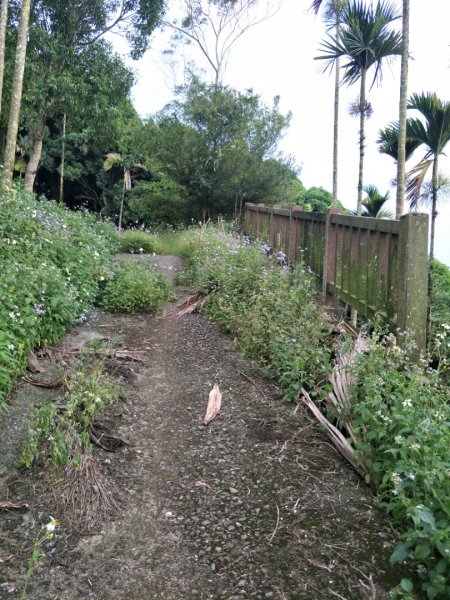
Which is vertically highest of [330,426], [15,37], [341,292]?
[15,37]

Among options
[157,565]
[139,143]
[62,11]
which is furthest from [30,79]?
[157,565]

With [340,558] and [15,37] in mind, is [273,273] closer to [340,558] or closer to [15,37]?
[340,558]

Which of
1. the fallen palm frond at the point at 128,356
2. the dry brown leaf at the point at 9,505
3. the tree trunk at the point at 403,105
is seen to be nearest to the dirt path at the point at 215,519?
the dry brown leaf at the point at 9,505

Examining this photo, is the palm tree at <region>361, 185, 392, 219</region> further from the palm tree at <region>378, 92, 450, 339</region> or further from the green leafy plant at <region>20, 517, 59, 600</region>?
the green leafy plant at <region>20, 517, 59, 600</region>

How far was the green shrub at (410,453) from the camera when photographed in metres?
2.32

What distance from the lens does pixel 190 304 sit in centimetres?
773

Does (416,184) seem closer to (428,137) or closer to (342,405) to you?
(428,137)

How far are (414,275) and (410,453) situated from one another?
1741 millimetres

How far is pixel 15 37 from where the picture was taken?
15203 millimetres

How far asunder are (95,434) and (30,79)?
47.3 feet

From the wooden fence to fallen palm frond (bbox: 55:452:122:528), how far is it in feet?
7.95

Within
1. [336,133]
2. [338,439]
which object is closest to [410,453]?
[338,439]

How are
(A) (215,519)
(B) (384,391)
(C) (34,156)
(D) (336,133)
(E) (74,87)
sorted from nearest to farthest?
(A) (215,519) → (B) (384,391) → (E) (74,87) → (C) (34,156) → (D) (336,133)

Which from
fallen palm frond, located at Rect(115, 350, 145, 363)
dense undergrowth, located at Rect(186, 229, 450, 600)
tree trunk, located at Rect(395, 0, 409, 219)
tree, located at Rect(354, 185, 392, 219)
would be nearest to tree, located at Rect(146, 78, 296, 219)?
tree, located at Rect(354, 185, 392, 219)
